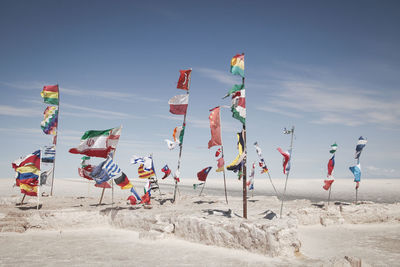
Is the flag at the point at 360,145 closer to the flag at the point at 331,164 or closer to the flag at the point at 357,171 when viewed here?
the flag at the point at 357,171

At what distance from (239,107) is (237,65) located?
189cm

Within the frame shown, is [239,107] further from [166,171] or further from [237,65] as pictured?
[166,171]

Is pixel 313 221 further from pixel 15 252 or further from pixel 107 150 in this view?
pixel 15 252

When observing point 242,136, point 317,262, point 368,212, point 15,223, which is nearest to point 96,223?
point 15,223

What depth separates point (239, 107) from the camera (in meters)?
11.6

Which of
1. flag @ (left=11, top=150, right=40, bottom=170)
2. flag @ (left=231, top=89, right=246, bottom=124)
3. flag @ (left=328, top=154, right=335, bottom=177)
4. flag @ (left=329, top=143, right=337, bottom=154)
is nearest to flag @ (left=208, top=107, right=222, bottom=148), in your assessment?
flag @ (left=231, top=89, right=246, bottom=124)

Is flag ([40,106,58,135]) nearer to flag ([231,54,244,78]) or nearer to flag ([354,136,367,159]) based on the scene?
flag ([231,54,244,78])

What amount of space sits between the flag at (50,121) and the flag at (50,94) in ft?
1.77

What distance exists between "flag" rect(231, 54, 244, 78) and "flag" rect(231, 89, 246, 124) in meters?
0.88

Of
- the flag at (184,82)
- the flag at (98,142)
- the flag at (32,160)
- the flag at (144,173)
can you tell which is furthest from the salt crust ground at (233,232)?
the flag at (184,82)

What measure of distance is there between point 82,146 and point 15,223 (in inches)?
197

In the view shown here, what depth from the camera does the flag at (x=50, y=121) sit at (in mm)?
22719

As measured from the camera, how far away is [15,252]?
34.5 feet

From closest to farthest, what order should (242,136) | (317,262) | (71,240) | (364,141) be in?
1. (317,262)
2. (242,136)
3. (71,240)
4. (364,141)
